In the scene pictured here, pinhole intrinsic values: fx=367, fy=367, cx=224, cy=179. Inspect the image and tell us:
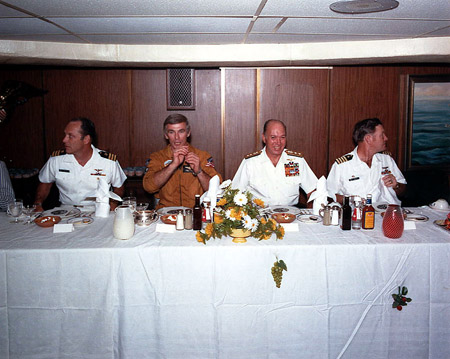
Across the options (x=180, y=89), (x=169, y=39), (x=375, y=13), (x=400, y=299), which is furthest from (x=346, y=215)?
(x=180, y=89)

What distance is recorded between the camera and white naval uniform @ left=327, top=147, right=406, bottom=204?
136 inches

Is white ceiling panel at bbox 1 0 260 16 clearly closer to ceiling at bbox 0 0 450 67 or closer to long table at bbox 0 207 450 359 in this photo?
ceiling at bbox 0 0 450 67

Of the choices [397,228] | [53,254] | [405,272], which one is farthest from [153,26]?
[405,272]

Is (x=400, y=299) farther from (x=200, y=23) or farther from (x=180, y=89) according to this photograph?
(x=180, y=89)

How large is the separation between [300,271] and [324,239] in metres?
0.25

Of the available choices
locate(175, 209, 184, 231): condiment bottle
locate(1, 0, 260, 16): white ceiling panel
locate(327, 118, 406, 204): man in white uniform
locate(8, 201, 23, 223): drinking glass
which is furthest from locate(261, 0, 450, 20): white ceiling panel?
locate(8, 201, 23, 223): drinking glass

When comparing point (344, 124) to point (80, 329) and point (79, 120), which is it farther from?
point (80, 329)

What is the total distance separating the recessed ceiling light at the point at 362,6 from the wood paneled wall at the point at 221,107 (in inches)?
79.9

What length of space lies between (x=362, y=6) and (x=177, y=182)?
2108 mm

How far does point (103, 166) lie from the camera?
3.53 metres

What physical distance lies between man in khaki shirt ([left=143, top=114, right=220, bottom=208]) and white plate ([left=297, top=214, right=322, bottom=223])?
3.26ft

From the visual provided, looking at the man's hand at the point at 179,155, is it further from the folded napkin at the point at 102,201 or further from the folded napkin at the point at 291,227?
the folded napkin at the point at 291,227

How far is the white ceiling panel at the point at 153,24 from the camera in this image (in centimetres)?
295

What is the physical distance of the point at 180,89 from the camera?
4.71 m
